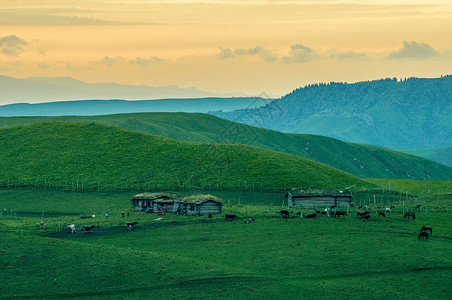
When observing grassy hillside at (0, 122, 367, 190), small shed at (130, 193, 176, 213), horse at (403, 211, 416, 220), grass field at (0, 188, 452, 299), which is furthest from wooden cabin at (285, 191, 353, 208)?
small shed at (130, 193, 176, 213)

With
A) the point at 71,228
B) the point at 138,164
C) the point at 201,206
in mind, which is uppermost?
the point at 138,164

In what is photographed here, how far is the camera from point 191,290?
54.3 meters

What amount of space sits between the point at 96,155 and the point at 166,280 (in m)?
110

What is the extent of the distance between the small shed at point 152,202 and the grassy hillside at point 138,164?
24.7 metres

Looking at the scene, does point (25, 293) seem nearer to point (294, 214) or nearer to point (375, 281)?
point (375, 281)

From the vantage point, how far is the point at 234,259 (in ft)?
216

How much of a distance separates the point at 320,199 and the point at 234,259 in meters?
50.0

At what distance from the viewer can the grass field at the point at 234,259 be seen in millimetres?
54094

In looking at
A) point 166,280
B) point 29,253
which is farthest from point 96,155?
point 166,280

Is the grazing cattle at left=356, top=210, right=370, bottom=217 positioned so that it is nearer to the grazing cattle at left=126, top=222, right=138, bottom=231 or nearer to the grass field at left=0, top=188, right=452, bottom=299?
the grass field at left=0, top=188, right=452, bottom=299

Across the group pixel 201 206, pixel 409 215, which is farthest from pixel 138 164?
pixel 409 215

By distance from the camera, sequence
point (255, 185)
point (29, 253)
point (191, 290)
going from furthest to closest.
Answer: point (255, 185), point (29, 253), point (191, 290)

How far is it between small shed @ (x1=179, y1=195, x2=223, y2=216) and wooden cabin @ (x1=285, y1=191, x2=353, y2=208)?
730 inches

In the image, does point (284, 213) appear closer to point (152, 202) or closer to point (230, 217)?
point (230, 217)
